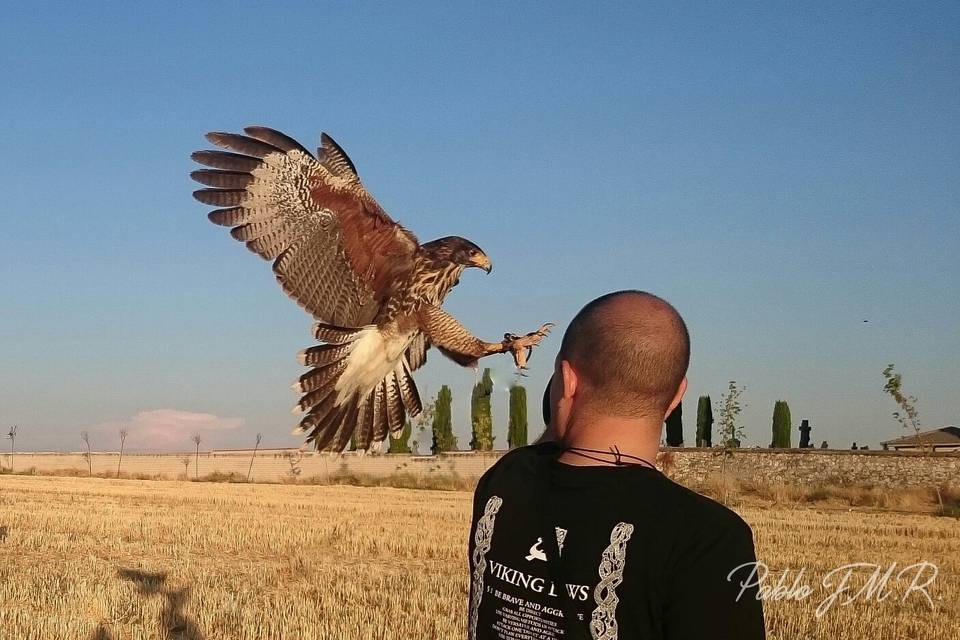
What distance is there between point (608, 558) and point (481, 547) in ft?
1.21

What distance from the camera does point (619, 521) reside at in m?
1.78

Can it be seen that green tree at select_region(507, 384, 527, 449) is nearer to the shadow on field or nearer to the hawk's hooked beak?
the shadow on field

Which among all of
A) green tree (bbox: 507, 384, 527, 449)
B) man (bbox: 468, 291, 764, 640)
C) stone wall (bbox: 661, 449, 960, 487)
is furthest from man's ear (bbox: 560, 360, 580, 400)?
green tree (bbox: 507, 384, 527, 449)

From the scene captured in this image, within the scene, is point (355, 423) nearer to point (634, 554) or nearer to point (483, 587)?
point (483, 587)

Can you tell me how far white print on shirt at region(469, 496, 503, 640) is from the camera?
203 centimetres

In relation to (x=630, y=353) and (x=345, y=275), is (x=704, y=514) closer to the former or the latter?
(x=630, y=353)

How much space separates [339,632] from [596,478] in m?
5.07

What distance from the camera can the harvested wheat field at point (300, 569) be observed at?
6.79 m

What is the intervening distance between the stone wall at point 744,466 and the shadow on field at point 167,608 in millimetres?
17032

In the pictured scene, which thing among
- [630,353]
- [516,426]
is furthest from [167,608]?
[516,426]

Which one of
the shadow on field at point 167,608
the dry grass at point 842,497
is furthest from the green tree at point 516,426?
the shadow on field at point 167,608

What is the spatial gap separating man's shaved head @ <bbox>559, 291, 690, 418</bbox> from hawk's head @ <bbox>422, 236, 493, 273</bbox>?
110cm

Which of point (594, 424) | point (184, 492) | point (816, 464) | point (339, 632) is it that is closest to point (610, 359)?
point (594, 424)

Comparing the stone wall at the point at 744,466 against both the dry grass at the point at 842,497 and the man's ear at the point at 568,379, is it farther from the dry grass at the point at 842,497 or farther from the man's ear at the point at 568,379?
the man's ear at the point at 568,379
